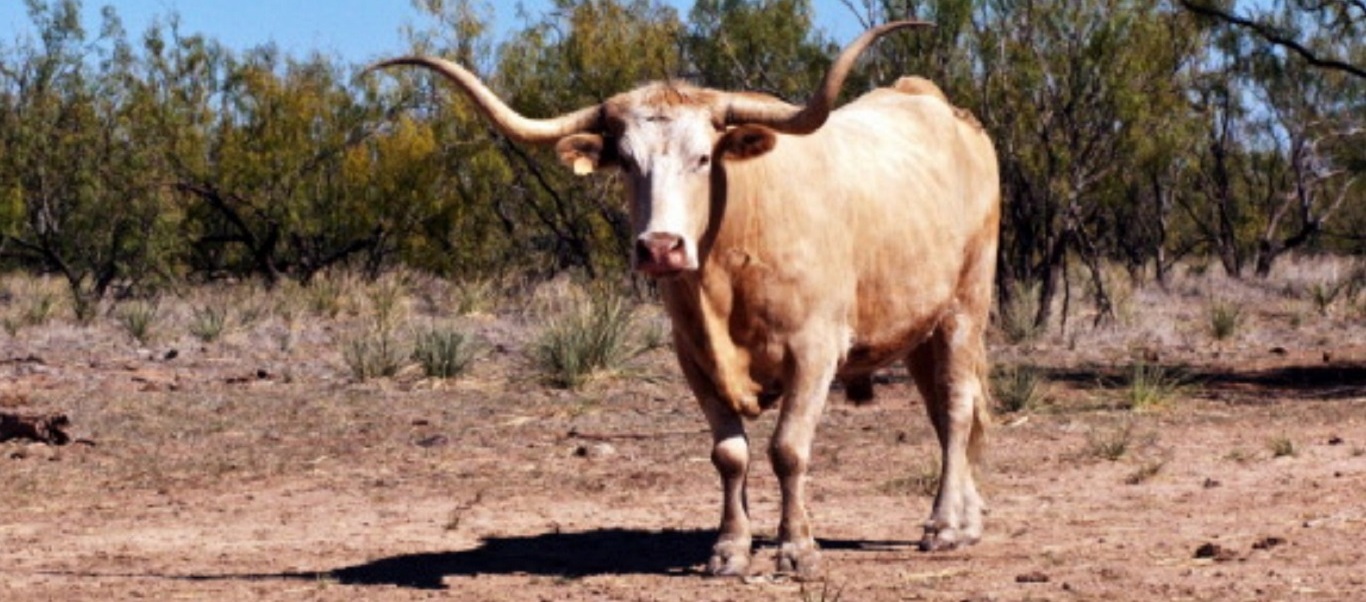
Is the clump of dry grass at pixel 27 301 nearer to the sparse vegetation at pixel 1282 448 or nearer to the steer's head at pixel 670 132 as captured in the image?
the sparse vegetation at pixel 1282 448

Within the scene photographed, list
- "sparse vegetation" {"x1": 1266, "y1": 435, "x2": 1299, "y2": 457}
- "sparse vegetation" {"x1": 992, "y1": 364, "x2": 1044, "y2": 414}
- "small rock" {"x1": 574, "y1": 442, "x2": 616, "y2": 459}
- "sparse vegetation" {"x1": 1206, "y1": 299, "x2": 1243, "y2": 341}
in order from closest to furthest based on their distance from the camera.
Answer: "sparse vegetation" {"x1": 1266, "y1": 435, "x2": 1299, "y2": 457} → "small rock" {"x1": 574, "y1": 442, "x2": 616, "y2": 459} → "sparse vegetation" {"x1": 992, "y1": 364, "x2": 1044, "y2": 414} → "sparse vegetation" {"x1": 1206, "y1": 299, "x2": 1243, "y2": 341}

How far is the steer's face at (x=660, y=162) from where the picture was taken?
7938 mm

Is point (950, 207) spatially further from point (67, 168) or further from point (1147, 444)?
point (67, 168)

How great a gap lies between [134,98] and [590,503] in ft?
77.0

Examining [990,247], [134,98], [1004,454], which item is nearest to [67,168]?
[134,98]

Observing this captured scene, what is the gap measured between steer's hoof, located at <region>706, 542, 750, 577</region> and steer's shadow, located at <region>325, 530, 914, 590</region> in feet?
0.67

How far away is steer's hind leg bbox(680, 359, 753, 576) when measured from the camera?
875cm

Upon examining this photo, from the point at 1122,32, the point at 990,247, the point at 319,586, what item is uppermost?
the point at 1122,32

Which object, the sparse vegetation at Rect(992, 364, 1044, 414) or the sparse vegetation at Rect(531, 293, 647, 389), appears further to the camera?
the sparse vegetation at Rect(531, 293, 647, 389)

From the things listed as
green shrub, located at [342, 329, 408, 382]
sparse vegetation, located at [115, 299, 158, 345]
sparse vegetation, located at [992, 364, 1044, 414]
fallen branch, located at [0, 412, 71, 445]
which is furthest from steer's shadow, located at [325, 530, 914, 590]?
sparse vegetation, located at [115, 299, 158, 345]

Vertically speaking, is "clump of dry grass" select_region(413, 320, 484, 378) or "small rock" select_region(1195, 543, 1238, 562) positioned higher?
"clump of dry grass" select_region(413, 320, 484, 378)

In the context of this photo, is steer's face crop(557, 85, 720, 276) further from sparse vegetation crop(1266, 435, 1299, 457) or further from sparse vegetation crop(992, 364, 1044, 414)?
sparse vegetation crop(992, 364, 1044, 414)

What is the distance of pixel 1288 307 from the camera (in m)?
27.7

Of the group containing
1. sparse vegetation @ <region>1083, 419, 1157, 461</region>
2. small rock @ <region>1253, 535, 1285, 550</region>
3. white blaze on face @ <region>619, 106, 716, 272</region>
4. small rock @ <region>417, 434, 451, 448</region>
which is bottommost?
small rock @ <region>417, 434, 451, 448</region>
